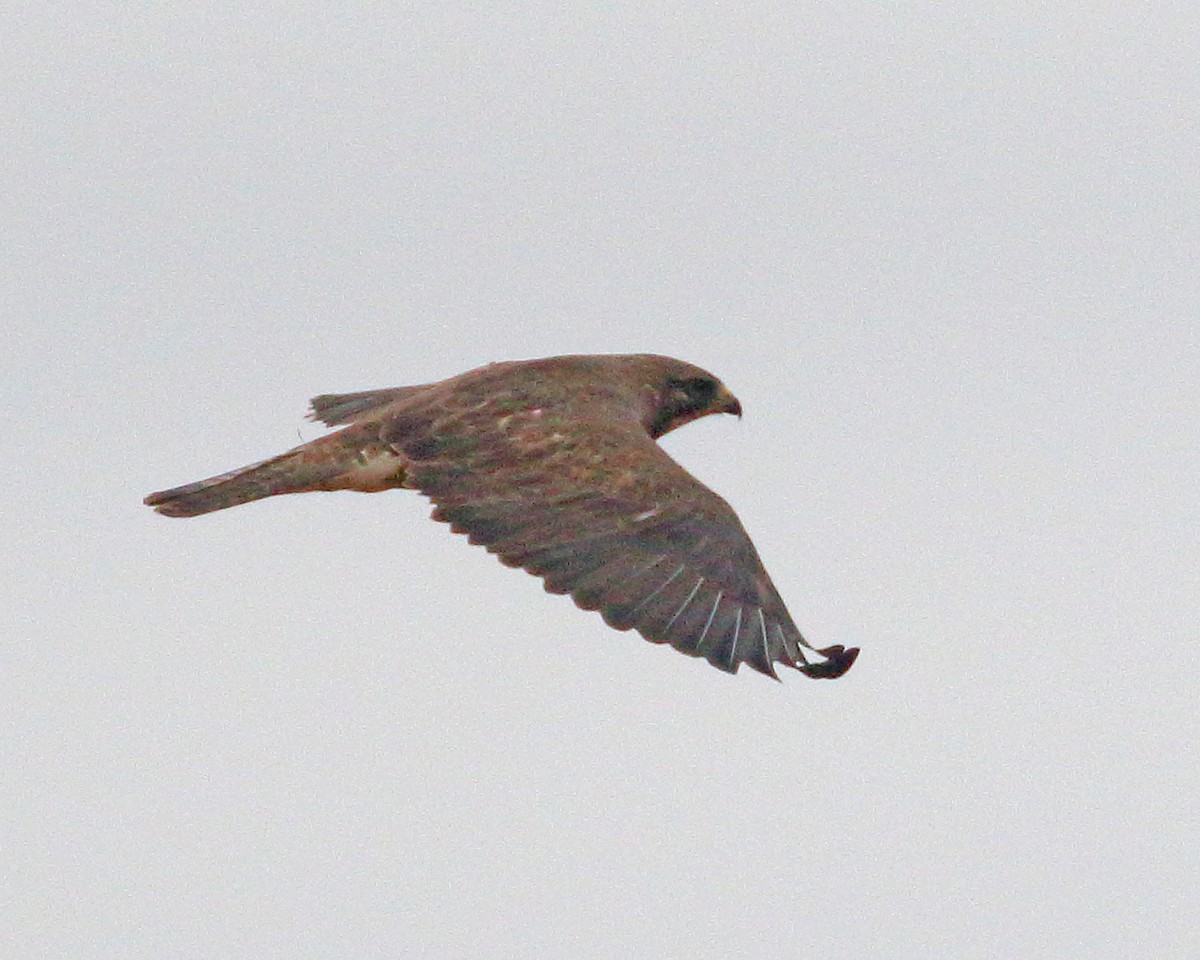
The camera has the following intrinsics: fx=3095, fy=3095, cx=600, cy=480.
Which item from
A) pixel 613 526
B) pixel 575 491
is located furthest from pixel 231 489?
pixel 613 526

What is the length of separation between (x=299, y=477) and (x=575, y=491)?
5.54ft

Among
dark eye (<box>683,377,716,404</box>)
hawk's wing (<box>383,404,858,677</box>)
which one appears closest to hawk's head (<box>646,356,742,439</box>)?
dark eye (<box>683,377,716,404</box>)

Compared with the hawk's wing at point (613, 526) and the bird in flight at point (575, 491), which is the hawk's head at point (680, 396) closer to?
the bird in flight at point (575, 491)

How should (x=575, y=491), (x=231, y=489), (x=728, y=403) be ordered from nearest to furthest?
(x=575, y=491)
(x=231, y=489)
(x=728, y=403)

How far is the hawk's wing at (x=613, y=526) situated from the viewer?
1444cm

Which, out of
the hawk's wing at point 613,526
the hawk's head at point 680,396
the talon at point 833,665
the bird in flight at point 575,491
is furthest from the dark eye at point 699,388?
the talon at point 833,665

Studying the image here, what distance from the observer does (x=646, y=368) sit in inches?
691

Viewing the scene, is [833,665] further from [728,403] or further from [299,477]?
[728,403]

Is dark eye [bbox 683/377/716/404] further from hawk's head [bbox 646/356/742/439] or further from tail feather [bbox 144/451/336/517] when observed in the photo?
tail feather [bbox 144/451/336/517]

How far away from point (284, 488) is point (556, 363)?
1743 millimetres

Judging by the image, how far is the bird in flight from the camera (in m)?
14.5

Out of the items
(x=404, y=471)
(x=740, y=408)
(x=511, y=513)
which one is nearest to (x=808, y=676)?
(x=511, y=513)

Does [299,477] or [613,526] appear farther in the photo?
[299,477]

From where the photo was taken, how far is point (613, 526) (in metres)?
15.0
